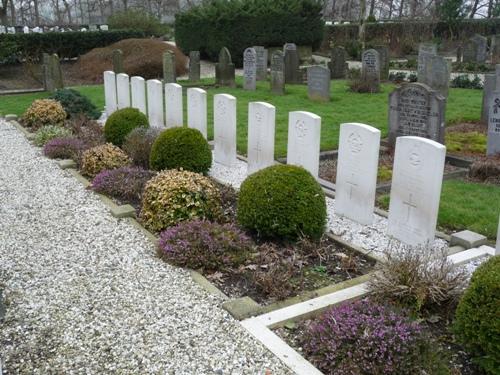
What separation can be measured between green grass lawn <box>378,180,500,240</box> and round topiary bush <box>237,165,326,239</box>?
71.1 inches

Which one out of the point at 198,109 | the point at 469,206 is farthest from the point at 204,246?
the point at 198,109

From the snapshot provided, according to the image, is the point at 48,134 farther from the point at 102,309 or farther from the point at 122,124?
the point at 102,309

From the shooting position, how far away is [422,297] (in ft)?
14.4

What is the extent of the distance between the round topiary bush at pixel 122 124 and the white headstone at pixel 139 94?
76.4 inches

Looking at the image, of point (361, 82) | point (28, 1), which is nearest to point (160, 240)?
point (361, 82)

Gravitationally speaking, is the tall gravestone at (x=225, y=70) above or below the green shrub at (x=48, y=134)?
above

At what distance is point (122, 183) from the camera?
25.4 feet

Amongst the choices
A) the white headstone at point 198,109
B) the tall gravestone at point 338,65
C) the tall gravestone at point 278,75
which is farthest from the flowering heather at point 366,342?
the tall gravestone at point 338,65

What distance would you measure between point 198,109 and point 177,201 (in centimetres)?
401

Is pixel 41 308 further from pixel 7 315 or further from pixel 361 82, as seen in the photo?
pixel 361 82

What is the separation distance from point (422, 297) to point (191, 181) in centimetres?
311

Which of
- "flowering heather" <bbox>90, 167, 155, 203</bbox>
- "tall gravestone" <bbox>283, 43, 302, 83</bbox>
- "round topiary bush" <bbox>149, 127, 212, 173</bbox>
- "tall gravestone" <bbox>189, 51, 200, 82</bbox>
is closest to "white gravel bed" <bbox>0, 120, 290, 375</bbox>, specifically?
"flowering heather" <bbox>90, 167, 155, 203</bbox>

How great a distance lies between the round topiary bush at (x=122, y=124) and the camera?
10086mm

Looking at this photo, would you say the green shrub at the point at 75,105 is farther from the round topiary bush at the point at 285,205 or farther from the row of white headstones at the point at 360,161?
the round topiary bush at the point at 285,205
